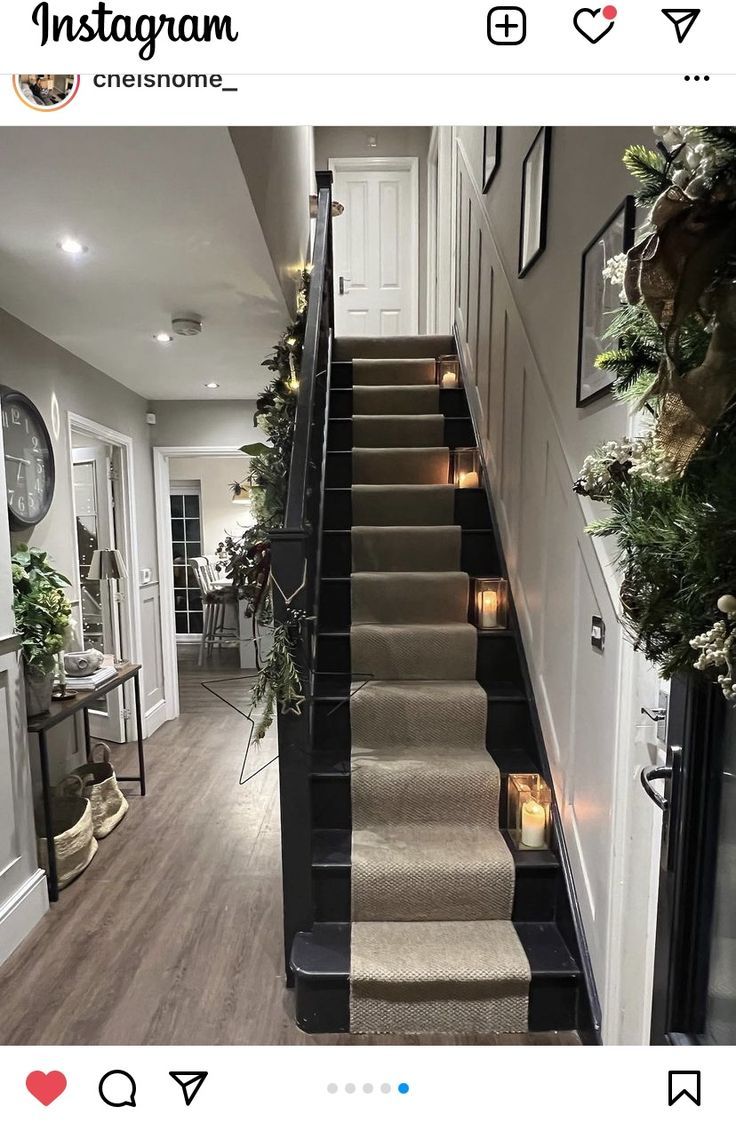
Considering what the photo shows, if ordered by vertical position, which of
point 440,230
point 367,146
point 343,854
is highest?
point 367,146

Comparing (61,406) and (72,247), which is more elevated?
(72,247)

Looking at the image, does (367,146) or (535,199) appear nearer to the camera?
(535,199)

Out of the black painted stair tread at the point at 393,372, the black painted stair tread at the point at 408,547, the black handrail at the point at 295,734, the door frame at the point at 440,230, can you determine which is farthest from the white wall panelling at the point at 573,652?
the door frame at the point at 440,230

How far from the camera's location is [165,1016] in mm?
1531

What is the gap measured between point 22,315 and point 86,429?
30.4 inches

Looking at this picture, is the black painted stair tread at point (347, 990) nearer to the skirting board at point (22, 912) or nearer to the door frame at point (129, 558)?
the skirting board at point (22, 912)

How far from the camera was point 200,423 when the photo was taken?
4.01 m

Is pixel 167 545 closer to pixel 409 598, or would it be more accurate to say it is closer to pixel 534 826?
pixel 409 598

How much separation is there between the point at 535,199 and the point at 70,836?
2872mm
